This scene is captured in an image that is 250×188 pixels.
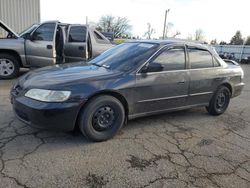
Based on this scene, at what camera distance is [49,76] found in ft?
12.8

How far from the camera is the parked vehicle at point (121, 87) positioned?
3584mm

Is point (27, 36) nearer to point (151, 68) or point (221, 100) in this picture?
point (151, 68)

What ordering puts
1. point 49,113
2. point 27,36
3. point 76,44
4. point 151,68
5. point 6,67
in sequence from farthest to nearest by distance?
point 76,44
point 27,36
point 6,67
point 151,68
point 49,113

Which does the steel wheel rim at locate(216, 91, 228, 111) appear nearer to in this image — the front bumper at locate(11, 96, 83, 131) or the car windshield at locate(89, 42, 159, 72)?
the car windshield at locate(89, 42, 159, 72)

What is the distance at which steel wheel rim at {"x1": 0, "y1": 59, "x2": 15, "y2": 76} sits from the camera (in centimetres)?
802

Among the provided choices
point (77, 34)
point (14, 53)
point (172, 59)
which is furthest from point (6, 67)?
point (172, 59)

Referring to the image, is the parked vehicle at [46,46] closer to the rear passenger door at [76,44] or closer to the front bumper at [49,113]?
the rear passenger door at [76,44]

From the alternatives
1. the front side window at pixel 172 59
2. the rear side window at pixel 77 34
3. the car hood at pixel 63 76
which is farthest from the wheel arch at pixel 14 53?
the front side window at pixel 172 59

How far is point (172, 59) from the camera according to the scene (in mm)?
4691

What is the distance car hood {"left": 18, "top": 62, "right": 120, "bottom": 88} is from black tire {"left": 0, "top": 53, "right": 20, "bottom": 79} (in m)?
4.35

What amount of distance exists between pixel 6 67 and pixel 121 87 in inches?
213

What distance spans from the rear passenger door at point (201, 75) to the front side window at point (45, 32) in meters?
4.85

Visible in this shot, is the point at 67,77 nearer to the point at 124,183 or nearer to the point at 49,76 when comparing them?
the point at 49,76

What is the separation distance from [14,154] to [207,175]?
2400 millimetres
